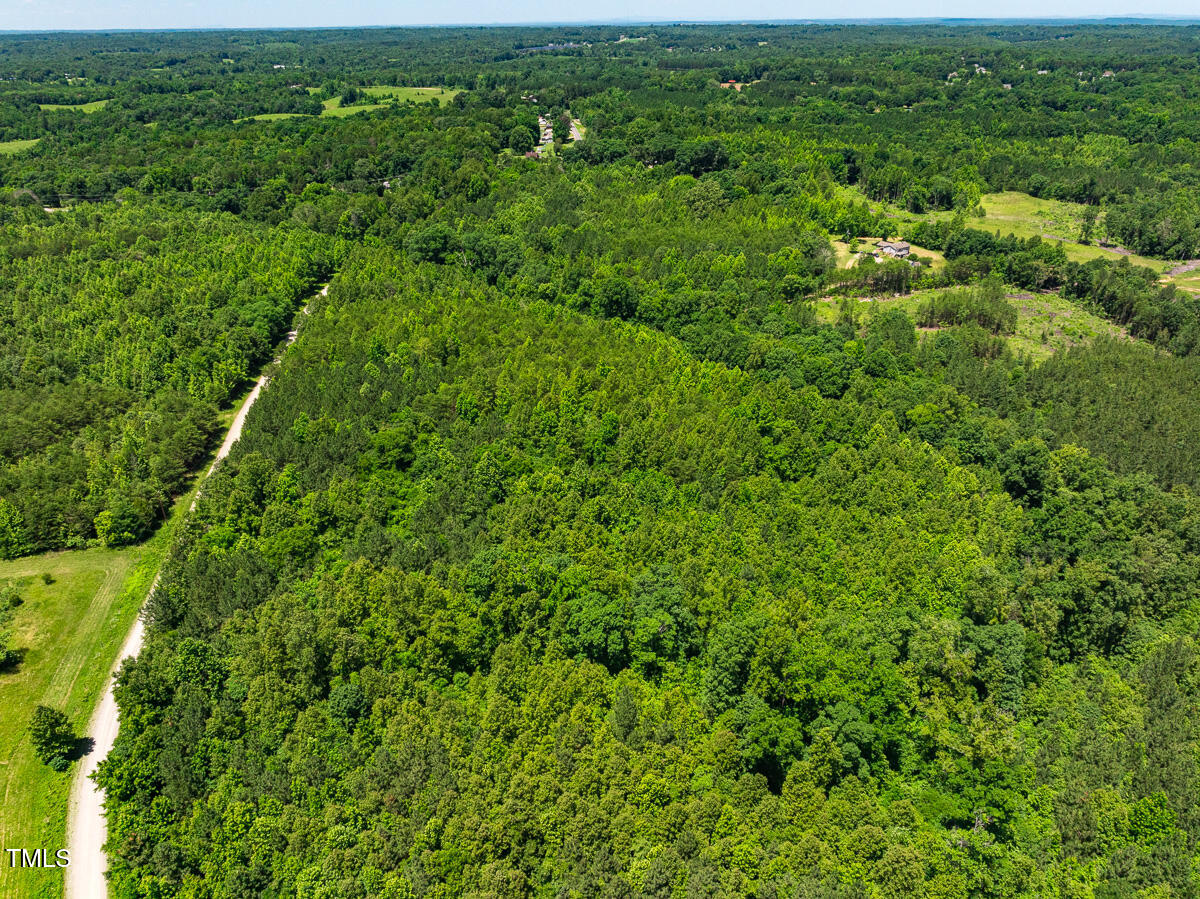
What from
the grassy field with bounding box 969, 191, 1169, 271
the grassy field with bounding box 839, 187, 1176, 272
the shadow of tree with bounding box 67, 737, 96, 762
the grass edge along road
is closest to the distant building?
the grassy field with bounding box 839, 187, 1176, 272

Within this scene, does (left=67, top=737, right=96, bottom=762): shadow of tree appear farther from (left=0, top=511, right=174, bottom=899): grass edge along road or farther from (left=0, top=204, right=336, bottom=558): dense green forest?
(left=0, top=204, right=336, bottom=558): dense green forest

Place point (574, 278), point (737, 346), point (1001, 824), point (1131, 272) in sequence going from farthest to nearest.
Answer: point (1131, 272) → point (574, 278) → point (737, 346) → point (1001, 824)

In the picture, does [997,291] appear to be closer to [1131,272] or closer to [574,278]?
[1131,272]

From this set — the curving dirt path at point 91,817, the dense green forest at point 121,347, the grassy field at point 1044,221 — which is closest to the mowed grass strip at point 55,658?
the curving dirt path at point 91,817

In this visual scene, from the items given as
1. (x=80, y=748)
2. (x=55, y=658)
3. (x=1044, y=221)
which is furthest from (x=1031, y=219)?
(x=80, y=748)

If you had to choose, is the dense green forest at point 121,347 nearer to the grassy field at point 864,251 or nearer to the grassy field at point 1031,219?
the grassy field at point 864,251

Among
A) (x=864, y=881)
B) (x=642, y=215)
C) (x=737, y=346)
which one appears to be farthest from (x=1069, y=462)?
(x=642, y=215)
